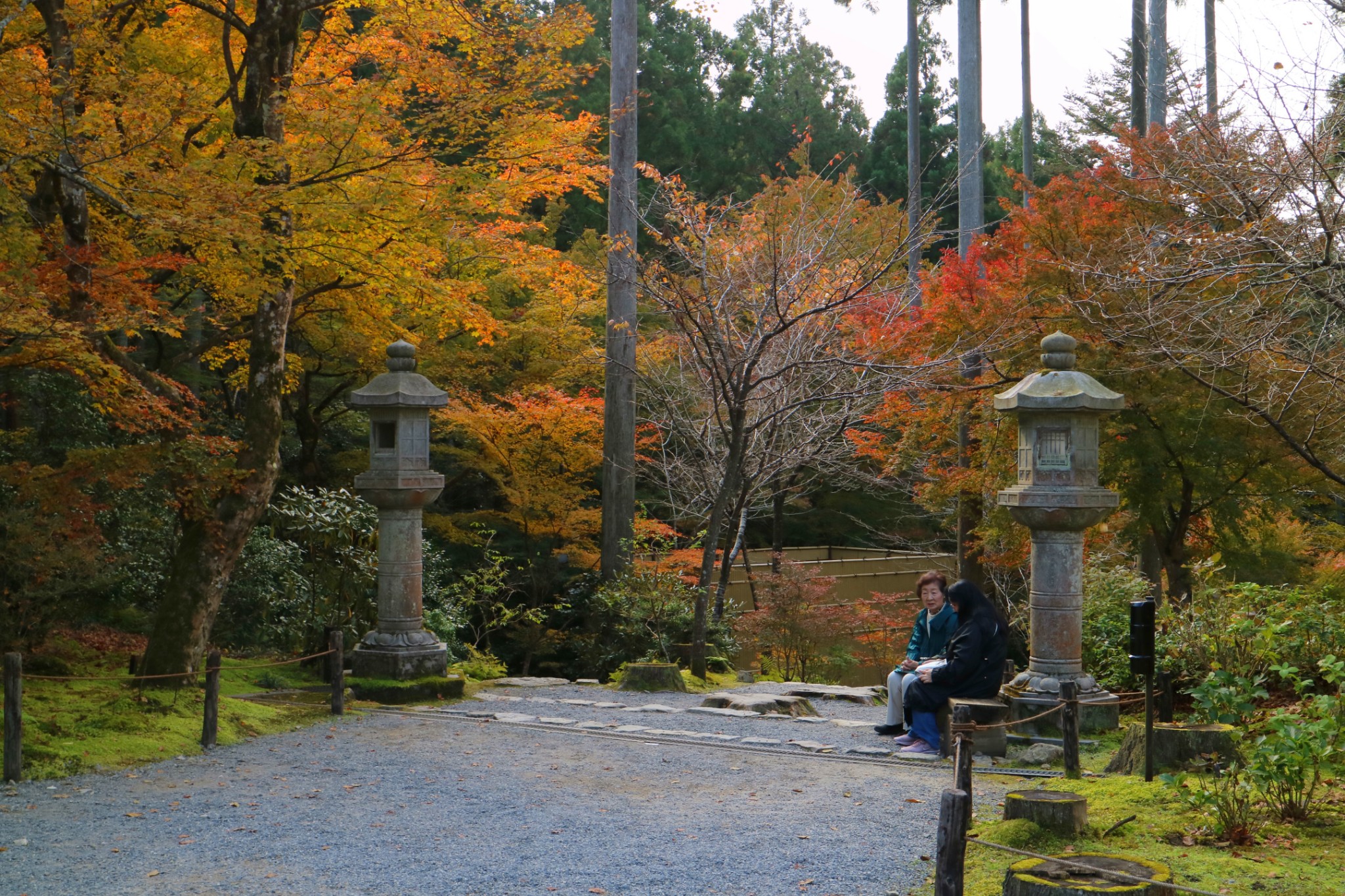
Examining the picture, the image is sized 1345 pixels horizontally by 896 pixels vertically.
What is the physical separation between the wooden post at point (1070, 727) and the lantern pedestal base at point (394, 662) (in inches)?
238

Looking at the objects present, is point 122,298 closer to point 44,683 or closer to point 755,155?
point 44,683

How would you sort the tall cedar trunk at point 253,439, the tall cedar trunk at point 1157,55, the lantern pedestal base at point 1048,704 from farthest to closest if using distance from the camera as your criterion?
the tall cedar trunk at point 1157,55 → the tall cedar trunk at point 253,439 → the lantern pedestal base at point 1048,704

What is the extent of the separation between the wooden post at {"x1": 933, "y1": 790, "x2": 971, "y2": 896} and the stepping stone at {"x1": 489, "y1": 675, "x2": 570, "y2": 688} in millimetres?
8259

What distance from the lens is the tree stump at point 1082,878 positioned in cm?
420

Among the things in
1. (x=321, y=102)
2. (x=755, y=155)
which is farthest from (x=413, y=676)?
(x=755, y=155)

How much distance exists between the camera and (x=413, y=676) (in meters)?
10.8

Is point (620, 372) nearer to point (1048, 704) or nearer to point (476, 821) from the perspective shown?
point (1048, 704)

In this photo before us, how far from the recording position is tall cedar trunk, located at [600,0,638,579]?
16.0 metres

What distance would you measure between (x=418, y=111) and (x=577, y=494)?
7.12 meters

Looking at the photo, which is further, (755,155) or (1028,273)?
(755,155)

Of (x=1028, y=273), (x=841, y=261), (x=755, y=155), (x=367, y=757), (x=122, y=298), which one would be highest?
(x=755, y=155)

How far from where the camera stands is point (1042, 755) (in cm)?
807

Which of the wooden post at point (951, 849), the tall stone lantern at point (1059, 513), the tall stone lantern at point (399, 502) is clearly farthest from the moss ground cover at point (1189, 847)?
the tall stone lantern at point (399, 502)

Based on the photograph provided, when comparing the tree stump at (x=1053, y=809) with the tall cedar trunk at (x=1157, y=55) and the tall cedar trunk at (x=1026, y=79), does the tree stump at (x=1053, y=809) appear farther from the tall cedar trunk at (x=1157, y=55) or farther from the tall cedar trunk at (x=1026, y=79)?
the tall cedar trunk at (x=1026, y=79)
